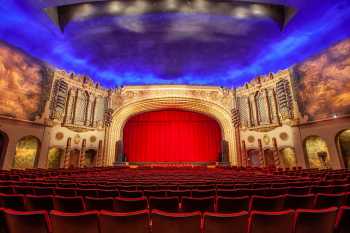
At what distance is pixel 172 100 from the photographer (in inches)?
866

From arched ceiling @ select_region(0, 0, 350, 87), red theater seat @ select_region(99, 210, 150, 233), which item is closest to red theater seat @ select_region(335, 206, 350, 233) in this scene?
red theater seat @ select_region(99, 210, 150, 233)

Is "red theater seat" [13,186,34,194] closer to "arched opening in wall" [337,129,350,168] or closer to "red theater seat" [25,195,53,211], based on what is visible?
"red theater seat" [25,195,53,211]

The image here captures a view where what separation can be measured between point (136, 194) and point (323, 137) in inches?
634

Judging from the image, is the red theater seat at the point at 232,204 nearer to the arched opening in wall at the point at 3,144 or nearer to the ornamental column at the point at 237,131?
the arched opening in wall at the point at 3,144

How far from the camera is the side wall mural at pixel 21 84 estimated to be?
12305mm

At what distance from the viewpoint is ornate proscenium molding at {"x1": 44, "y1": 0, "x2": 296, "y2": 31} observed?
1341cm

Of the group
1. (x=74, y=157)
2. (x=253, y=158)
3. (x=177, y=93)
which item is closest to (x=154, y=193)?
(x=74, y=157)

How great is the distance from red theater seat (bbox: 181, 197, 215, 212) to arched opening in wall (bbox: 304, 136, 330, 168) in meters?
15.1

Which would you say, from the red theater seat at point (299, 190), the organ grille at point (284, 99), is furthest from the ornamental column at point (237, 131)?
the red theater seat at point (299, 190)

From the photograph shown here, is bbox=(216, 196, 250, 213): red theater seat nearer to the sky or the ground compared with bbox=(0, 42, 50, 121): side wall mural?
nearer to the ground

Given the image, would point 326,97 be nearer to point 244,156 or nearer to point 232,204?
point 244,156

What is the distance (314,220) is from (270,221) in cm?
48

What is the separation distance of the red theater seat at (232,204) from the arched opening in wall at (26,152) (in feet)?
54.9

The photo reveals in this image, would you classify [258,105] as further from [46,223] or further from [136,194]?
[46,223]
